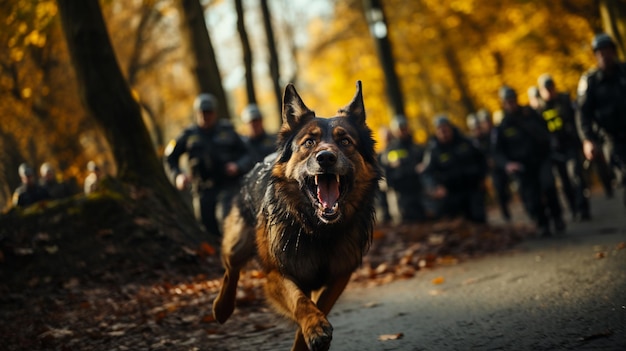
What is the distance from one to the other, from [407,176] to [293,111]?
11418 millimetres

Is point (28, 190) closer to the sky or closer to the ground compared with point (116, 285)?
closer to the sky

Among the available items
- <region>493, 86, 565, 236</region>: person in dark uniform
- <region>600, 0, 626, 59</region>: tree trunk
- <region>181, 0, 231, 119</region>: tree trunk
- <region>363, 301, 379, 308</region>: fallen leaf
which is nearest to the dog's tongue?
<region>363, 301, 379, 308</region>: fallen leaf

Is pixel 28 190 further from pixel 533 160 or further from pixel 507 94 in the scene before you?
pixel 533 160

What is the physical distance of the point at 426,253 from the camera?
10148mm

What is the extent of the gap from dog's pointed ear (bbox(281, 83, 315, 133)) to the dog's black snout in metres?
0.69

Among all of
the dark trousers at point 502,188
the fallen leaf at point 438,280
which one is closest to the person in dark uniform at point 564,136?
the dark trousers at point 502,188

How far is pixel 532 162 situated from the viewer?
10.7 metres

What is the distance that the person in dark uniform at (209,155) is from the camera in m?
9.76

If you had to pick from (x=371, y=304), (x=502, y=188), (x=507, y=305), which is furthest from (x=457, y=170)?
(x=507, y=305)

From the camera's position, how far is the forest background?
Answer: 15.9 meters

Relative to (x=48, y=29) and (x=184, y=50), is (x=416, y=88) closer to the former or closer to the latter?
(x=184, y=50)

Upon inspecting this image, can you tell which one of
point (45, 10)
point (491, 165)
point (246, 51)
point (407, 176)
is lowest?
point (491, 165)

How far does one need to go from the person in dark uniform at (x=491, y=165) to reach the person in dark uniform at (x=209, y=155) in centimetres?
714

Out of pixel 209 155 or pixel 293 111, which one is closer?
pixel 293 111
